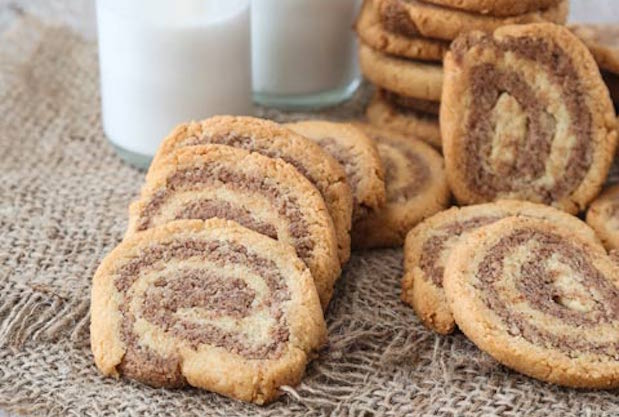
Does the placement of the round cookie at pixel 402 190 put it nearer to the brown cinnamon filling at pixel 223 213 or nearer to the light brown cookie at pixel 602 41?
the brown cinnamon filling at pixel 223 213

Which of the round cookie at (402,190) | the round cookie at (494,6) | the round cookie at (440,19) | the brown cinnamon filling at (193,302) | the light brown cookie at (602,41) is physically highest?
the round cookie at (494,6)

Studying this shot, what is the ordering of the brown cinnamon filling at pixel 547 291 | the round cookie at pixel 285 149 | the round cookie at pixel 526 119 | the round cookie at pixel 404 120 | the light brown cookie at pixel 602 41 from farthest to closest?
1. the round cookie at pixel 404 120
2. the light brown cookie at pixel 602 41
3. the round cookie at pixel 526 119
4. the round cookie at pixel 285 149
5. the brown cinnamon filling at pixel 547 291

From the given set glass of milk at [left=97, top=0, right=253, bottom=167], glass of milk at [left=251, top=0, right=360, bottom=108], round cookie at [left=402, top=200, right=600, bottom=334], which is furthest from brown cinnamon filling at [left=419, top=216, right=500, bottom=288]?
glass of milk at [left=251, top=0, right=360, bottom=108]

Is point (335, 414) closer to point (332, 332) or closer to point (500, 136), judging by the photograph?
point (332, 332)

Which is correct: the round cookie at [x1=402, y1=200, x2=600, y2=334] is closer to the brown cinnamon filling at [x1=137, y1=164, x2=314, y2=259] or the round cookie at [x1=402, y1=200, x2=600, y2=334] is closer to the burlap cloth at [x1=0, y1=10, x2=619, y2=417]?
the burlap cloth at [x1=0, y1=10, x2=619, y2=417]

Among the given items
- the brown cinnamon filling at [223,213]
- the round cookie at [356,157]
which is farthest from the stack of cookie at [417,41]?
the brown cinnamon filling at [223,213]

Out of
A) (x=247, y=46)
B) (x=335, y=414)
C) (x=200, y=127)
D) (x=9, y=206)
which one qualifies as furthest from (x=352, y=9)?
(x=335, y=414)

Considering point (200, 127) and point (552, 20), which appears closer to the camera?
point (200, 127)
